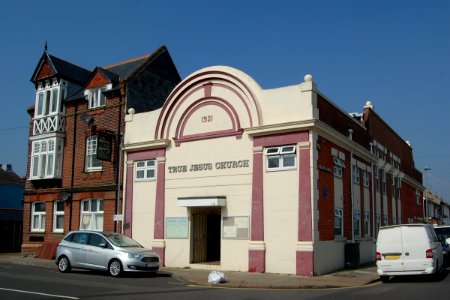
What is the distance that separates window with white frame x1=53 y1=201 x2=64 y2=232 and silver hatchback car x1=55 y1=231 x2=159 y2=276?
8.31 metres

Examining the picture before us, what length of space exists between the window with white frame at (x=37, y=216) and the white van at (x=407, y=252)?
19.4 meters

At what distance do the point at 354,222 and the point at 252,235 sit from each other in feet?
20.6

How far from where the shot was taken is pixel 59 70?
27969 mm

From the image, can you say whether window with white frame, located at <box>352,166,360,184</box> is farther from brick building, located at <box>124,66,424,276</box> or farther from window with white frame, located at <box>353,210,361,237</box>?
window with white frame, located at <box>353,210,361,237</box>

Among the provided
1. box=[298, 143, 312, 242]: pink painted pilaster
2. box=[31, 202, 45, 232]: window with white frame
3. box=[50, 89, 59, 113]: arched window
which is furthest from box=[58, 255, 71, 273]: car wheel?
box=[50, 89, 59, 113]: arched window

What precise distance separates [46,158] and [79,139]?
8.57ft

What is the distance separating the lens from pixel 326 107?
2003cm

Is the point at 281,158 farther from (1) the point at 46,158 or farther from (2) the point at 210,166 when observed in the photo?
(1) the point at 46,158

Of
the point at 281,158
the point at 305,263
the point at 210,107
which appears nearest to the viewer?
the point at 305,263

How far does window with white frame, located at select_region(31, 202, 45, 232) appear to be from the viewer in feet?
90.8

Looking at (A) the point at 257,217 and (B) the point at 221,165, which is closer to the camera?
(A) the point at 257,217

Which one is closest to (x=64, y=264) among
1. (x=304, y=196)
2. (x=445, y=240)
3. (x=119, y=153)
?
(x=119, y=153)

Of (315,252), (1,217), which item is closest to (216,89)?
(315,252)

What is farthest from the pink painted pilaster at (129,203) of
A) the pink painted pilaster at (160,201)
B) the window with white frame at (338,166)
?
the window with white frame at (338,166)
